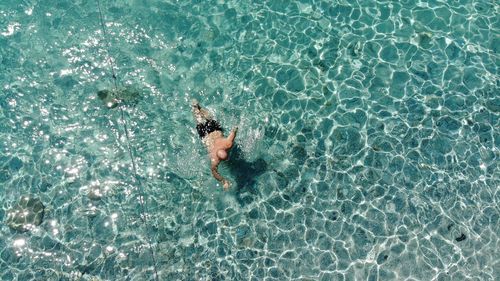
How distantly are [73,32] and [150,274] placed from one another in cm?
760

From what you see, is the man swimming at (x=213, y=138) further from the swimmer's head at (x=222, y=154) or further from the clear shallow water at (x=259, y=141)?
the clear shallow water at (x=259, y=141)

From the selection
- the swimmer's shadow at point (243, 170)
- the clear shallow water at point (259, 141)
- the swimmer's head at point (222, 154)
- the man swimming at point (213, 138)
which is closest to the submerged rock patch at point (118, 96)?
the clear shallow water at point (259, 141)

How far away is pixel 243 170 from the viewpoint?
1194cm

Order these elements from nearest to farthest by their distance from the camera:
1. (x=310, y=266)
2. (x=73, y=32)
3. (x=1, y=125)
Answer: (x=310, y=266), (x=1, y=125), (x=73, y=32)

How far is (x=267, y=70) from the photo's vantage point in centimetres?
1337

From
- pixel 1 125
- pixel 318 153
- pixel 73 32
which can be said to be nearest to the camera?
pixel 318 153

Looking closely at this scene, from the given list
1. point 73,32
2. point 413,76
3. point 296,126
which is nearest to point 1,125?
point 73,32

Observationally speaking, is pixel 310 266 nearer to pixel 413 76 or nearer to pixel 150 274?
pixel 150 274

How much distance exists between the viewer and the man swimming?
444 inches

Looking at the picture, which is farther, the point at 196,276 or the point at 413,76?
the point at 413,76

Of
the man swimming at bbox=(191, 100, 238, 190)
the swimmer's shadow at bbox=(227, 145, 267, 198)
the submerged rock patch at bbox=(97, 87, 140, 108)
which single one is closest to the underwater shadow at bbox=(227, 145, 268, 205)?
the swimmer's shadow at bbox=(227, 145, 267, 198)

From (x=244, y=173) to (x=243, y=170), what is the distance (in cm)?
8

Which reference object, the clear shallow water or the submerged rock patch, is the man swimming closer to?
the clear shallow water

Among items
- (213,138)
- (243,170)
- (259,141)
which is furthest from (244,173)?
(213,138)
